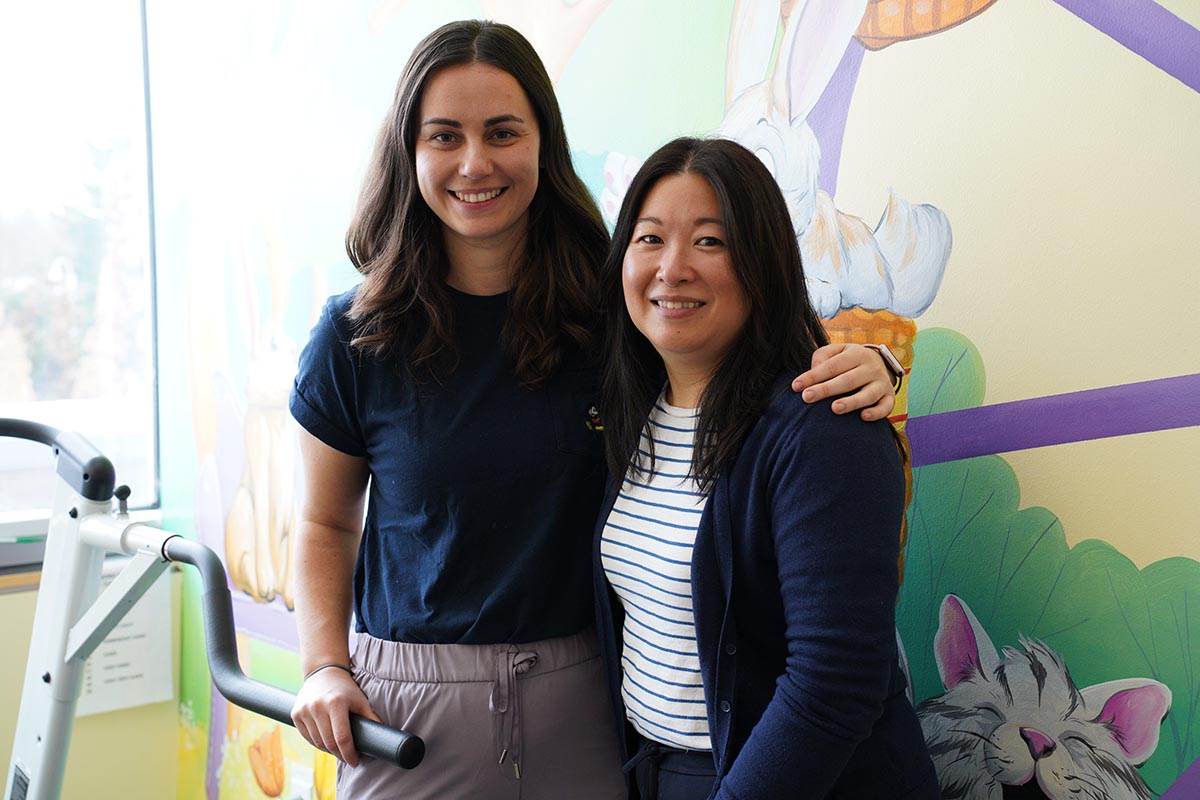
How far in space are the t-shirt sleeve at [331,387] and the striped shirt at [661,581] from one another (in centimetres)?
43

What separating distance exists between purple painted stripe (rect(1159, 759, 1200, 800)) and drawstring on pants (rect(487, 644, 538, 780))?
0.84 meters

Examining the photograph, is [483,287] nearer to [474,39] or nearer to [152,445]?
[474,39]

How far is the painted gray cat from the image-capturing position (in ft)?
4.45

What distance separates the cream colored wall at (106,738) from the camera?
3061 mm

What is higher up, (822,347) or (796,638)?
(822,347)

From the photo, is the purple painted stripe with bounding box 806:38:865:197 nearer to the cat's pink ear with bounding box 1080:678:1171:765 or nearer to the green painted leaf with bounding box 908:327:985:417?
the green painted leaf with bounding box 908:327:985:417

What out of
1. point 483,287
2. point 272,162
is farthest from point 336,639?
point 272,162

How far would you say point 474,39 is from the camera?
1536 millimetres

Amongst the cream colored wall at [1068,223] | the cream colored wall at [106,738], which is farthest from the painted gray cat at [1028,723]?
the cream colored wall at [106,738]

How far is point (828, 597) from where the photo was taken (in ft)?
3.81

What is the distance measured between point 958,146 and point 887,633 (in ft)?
2.41

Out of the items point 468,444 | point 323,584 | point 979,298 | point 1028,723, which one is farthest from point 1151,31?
point 323,584

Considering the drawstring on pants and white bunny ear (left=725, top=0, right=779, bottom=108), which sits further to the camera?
white bunny ear (left=725, top=0, right=779, bottom=108)

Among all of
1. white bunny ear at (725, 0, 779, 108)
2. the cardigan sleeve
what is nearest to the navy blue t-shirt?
the cardigan sleeve
